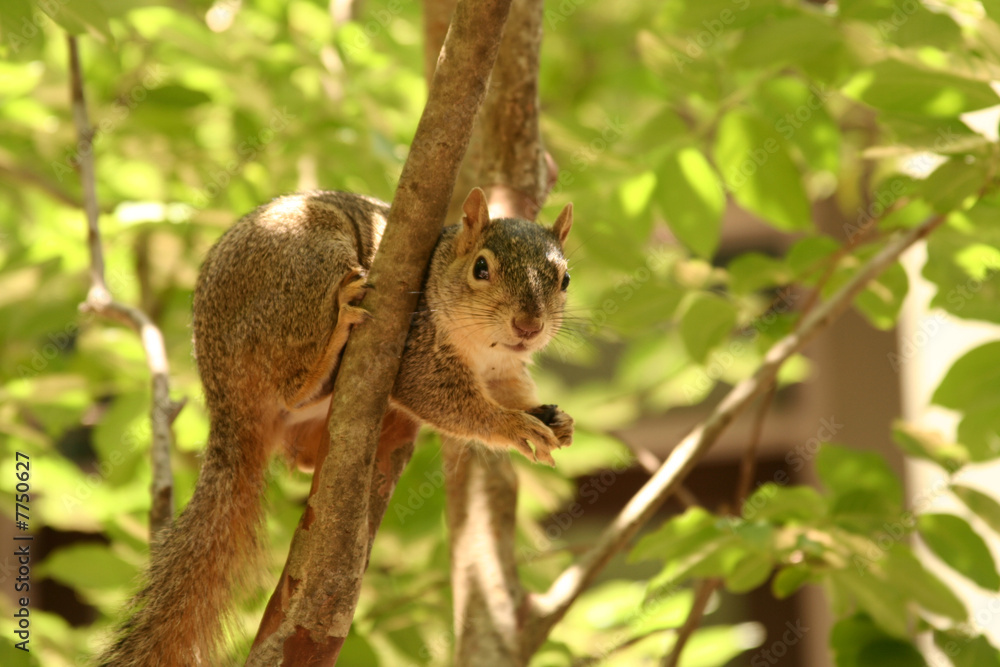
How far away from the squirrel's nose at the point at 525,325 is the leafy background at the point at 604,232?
0.30 m

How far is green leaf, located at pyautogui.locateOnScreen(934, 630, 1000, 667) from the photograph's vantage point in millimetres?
1544

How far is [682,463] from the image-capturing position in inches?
65.4

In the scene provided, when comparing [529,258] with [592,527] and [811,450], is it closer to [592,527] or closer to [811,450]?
[811,450]

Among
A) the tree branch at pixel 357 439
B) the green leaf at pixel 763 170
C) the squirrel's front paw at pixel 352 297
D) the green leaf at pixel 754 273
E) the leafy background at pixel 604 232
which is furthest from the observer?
the green leaf at pixel 754 273

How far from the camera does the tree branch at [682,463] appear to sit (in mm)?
1641

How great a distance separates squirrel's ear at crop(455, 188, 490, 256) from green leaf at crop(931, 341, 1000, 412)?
2.90 feet

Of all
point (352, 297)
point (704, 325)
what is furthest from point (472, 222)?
point (704, 325)

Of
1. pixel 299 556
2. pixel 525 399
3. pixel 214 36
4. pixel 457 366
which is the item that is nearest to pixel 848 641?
pixel 525 399

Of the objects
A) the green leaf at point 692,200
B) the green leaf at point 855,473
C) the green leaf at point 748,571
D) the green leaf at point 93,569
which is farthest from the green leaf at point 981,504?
the green leaf at point 93,569

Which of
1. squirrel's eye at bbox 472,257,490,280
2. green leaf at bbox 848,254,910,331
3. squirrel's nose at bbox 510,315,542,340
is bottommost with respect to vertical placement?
green leaf at bbox 848,254,910,331

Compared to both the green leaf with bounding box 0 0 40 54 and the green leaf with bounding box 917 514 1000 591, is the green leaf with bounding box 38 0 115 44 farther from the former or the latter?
the green leaf with bounding box 917 514 1000 591

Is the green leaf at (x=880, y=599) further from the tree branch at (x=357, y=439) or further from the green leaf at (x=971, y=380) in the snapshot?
the tree branch at (x=357, y=439)

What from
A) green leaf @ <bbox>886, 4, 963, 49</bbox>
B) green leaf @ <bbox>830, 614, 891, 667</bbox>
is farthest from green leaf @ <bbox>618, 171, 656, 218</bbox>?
green leaf @ <bbox>830, 614, 891, 667</bbox>

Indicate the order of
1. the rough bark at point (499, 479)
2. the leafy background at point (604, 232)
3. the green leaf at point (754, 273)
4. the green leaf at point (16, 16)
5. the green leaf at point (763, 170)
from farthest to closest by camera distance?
the green leaf at point (754, 273) < the green leaf at point (763, 170) < the rough bark at point (499, 479) < the leafy background at point (604, 232) < the green leaf at point (16, 16)
